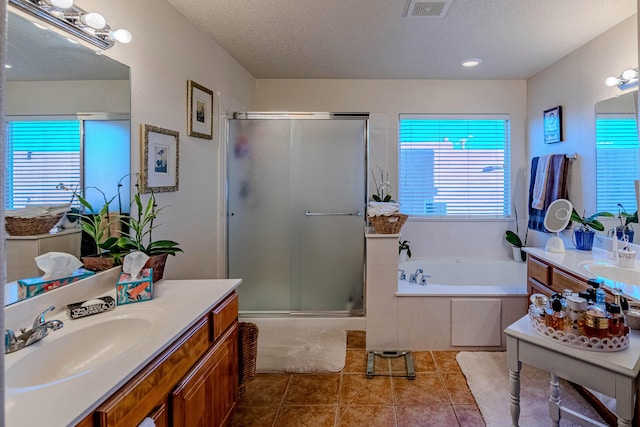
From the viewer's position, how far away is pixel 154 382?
107 centimetres

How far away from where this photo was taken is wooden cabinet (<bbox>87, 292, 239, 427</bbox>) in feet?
3.09

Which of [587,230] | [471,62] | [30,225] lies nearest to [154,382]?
[30,225]

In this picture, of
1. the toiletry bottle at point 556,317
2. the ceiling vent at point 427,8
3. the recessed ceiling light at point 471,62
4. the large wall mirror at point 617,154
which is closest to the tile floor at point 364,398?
the toiletry bottle at point 556,317

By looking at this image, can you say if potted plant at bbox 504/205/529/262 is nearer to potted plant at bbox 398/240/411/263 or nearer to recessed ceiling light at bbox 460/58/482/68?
potted plant at bbox 398/240/411/263

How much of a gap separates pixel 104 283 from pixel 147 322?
40cm

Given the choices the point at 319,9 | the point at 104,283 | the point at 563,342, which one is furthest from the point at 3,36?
the point at 319,9

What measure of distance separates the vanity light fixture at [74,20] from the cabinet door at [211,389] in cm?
144

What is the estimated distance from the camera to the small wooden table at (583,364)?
1.10 m

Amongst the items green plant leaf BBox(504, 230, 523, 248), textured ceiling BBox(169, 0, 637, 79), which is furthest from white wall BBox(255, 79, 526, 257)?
textured ceiling BBox(169, 0, 637, 79)

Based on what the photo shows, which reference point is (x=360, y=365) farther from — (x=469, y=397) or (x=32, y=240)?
(x=32, y=240)

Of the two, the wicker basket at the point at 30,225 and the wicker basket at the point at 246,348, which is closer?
the wicker basket at the point at 30,225

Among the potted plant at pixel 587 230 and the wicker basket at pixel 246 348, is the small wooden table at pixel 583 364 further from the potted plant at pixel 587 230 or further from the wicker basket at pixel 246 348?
the potted plant at pixel 587 230

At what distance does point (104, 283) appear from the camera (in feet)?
5.12

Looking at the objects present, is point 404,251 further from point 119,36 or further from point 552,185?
point 119,36
